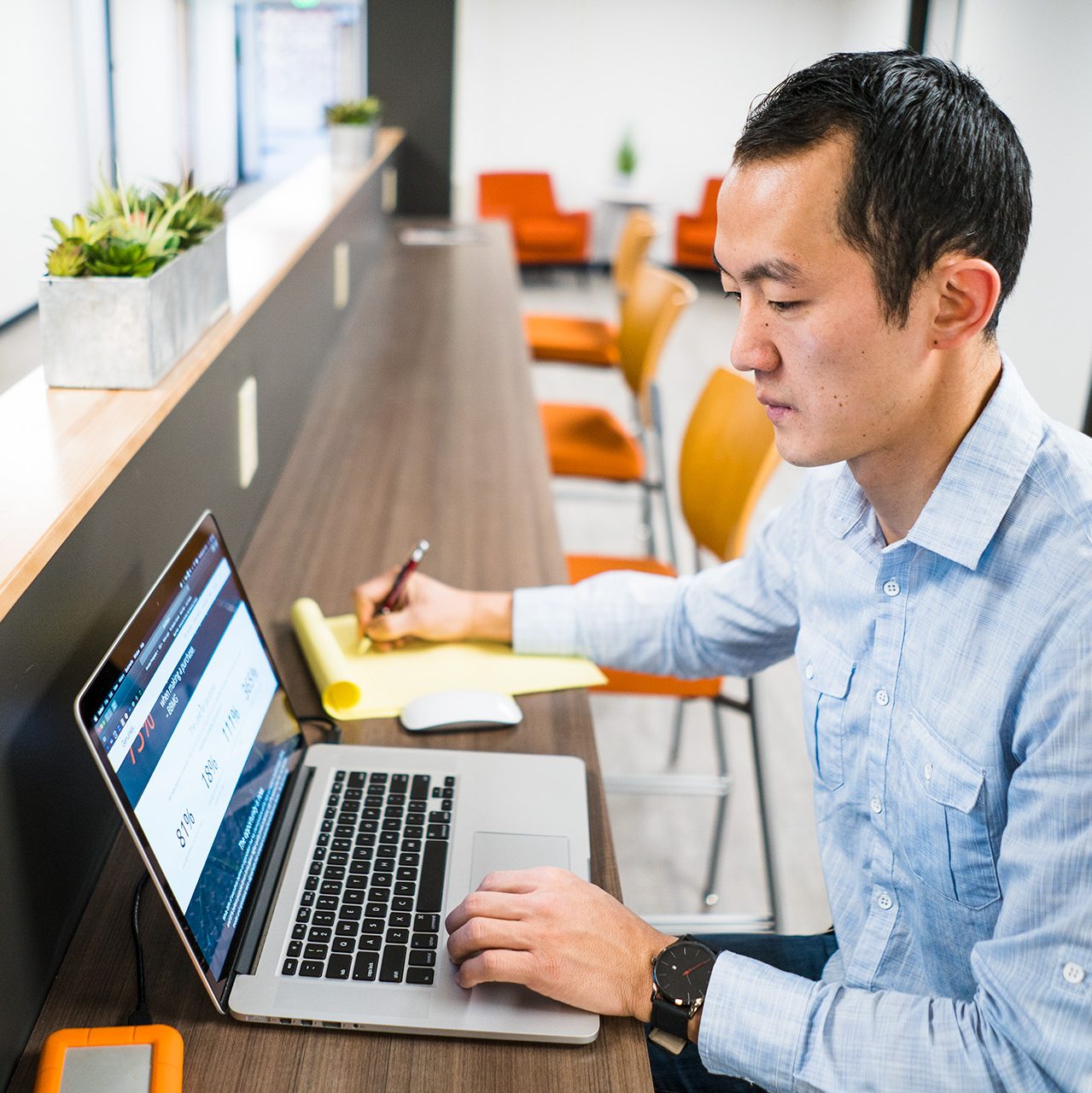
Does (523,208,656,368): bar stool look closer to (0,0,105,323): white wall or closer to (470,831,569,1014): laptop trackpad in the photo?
(470,831,569,1014): laptop trackpad

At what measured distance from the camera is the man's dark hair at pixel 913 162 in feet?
2.63

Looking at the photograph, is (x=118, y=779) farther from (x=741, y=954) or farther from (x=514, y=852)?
(x=741, y=954)

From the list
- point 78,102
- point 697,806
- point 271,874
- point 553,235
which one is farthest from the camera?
point 553,235

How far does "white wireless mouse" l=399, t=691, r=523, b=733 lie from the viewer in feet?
3.68

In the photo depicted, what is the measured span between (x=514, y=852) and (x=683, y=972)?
0.19m

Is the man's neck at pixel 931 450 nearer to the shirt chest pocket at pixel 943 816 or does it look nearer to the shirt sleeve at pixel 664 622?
the shirt chest pocket at pixel 943 816

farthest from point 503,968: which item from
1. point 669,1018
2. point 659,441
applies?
point 659,441

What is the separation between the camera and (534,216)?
→ 315 inches

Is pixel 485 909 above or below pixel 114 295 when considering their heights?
below

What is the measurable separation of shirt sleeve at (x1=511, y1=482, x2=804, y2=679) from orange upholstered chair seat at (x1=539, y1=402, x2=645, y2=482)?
1.35 meters

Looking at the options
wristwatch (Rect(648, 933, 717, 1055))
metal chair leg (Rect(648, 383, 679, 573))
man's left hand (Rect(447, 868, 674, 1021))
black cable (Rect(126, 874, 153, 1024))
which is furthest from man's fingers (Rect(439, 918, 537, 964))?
metal chair leg (Rect(648, 383, 679, 573))

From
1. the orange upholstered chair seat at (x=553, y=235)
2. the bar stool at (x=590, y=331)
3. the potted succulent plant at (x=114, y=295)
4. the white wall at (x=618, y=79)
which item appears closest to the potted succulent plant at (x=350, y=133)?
the bar stool at (x=590, y=331)

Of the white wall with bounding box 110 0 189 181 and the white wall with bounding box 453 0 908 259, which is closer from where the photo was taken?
the white wall with bounding box 110 0 189 181

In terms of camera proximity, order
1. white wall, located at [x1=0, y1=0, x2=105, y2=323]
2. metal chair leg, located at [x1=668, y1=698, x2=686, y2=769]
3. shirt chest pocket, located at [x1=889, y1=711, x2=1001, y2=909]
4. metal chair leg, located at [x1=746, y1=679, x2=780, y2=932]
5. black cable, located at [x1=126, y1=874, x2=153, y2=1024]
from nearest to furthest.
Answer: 1. black cable, located at [x1=126, y1=874, x2=153, y2=1024]
2. shirt chest pocket, located at [x1=889, y1=711, x2=1001, y2=909]
3. metal chair leg, located at [x1=746, y1=679, x2=780, y2=932]
4. metal chair leg, located at [x1=668, y1=698, x2=686, y2=769]
5. white wall, located at [x1=0, y1=0, x2=105, y2=323]
